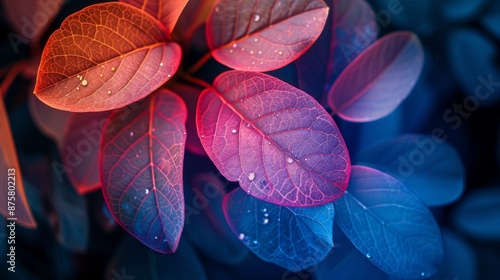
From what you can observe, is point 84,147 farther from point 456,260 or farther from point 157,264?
point 456,260

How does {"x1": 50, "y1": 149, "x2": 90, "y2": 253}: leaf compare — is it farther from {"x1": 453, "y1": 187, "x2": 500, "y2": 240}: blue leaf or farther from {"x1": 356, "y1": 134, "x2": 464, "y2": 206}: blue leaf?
{"x1": 453, "y1": 187, "x2": 500, "y2": 240}: blue leaf

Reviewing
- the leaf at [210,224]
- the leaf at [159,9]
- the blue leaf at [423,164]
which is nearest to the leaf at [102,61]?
the leaf at [159,9]

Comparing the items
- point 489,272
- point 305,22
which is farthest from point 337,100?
point 489,272

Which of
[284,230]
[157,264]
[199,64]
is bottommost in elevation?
[157,264]

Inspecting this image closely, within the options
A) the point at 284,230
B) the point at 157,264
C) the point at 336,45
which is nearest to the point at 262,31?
the point at 336,45

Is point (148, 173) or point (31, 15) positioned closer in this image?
point (148, 173)

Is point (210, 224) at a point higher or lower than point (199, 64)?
lower

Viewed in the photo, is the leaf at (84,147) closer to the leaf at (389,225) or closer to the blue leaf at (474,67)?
the leaf at (389,225)
